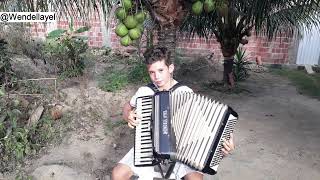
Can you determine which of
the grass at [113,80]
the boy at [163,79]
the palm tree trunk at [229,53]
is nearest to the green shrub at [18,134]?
the grass at [113,80]

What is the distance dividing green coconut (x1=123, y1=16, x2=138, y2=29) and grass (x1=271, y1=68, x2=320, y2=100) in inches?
216

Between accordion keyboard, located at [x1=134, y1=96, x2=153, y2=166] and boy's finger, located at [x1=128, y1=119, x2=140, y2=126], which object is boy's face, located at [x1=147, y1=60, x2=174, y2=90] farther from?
boy's finger, located at [x1=128, y1=119, x2=140, y2=126]

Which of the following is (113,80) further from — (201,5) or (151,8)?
(201,5)

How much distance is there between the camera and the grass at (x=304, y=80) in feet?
25.2

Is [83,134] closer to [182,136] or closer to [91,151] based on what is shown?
[91,151]

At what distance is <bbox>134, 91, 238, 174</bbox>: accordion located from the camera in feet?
8.04

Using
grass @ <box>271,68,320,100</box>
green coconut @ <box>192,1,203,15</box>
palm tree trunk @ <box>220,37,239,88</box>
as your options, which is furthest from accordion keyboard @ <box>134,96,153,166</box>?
grass @ <box>271,68,320,100</box>

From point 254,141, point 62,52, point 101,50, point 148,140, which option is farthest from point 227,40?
point 148,140

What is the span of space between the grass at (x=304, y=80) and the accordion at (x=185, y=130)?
5.38 m

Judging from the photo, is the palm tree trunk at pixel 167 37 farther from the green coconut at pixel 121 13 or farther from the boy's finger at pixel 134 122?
the boy's finger at pixel 134 122

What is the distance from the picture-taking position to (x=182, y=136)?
2502mm

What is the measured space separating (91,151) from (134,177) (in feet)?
5.68

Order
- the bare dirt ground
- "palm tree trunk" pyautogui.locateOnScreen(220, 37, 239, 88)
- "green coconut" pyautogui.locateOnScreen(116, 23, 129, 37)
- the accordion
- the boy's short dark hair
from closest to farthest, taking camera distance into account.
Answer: the accordion < "green coconut" pyautogui.locateOnScreen(116, 23, 129, 37) < the boy's short dark hair < the bare dirt ground < "palm tree trunk" pyautogui.locateOnScreen(220, 37, 239, 88)

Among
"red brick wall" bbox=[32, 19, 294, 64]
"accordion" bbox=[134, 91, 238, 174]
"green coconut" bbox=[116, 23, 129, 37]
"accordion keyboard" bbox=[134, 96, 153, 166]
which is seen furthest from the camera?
"red brick wall" bbox=[32, 19, 294, 64]
